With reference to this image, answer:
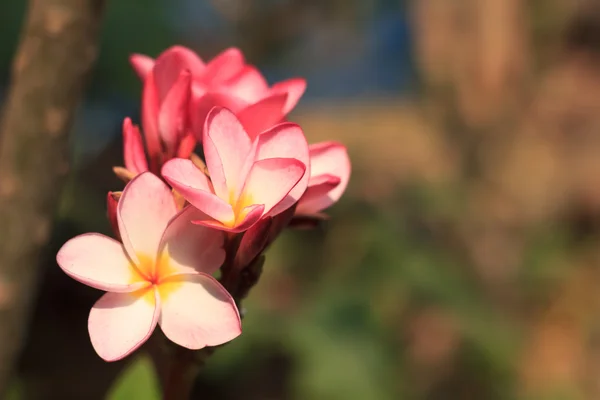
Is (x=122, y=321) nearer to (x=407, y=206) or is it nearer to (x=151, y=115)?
(x=151, y=115)

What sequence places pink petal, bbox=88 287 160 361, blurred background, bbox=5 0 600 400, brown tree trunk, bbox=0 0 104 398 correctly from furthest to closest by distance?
blurred background, bbox=5 0 600 400, brown tree trunk, bbox=0 0 104 398, pink petal, bbox=88 287 160 361

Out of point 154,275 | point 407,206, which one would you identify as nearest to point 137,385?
point 154,275

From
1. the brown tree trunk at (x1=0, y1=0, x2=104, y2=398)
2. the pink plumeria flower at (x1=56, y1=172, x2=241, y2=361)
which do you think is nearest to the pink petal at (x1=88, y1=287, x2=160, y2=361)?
the pink plumeria flower at (x1=56, y1=172, x2=241, y2=361)

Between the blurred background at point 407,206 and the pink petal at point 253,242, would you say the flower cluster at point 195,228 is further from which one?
the blurred background at point 407,206

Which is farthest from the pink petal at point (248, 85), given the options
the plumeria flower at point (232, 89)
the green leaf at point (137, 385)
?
the green leaf at point (137, 385)

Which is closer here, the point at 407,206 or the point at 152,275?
the point at 152,275

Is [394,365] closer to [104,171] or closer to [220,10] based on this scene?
[104,171]

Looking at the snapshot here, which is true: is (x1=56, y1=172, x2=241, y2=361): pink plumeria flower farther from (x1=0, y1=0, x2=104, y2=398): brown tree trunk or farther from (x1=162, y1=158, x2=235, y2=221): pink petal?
(x1=0, y1=0, x2=104, y2=398): brown tree trunk
